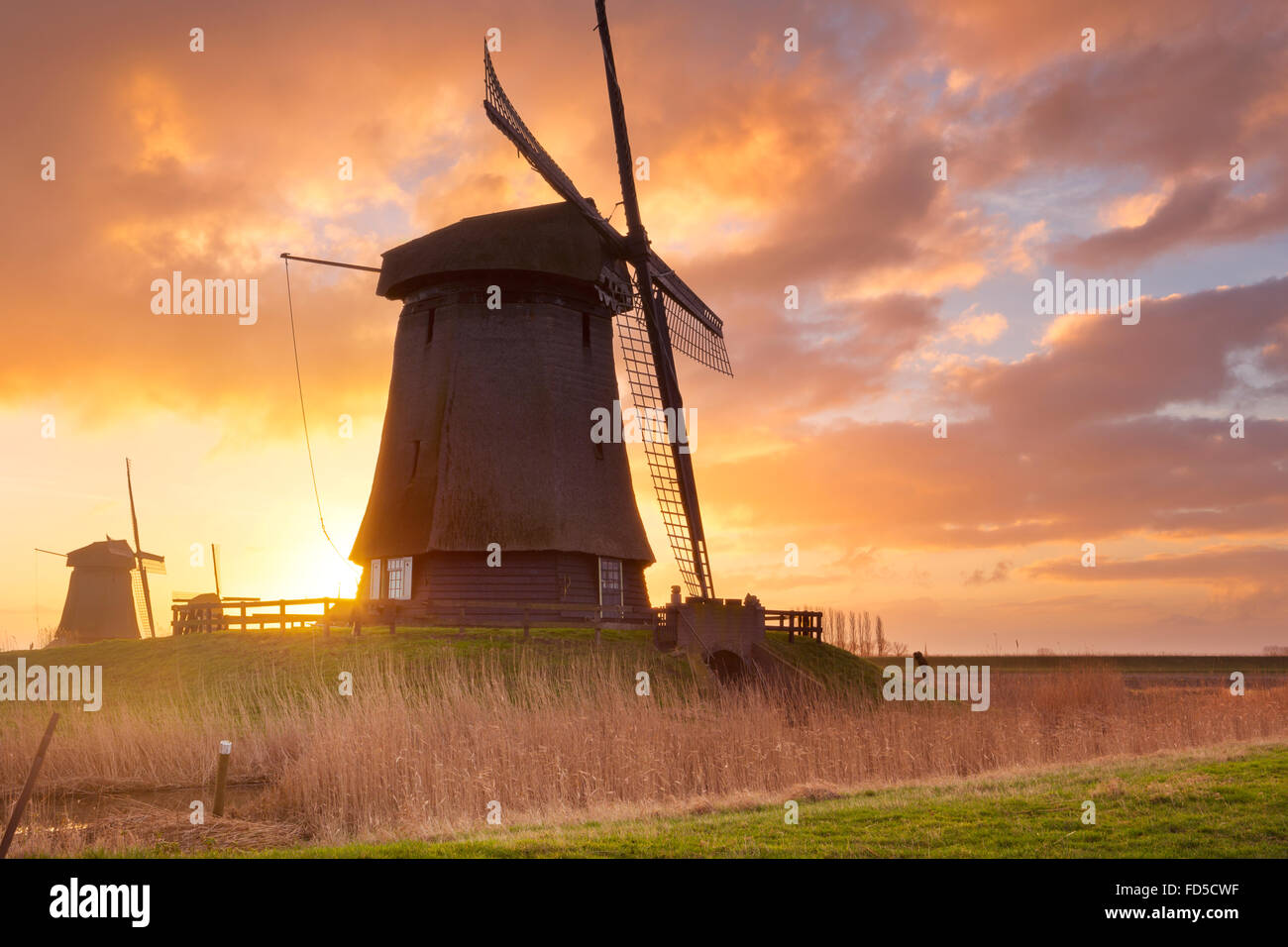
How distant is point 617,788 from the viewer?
46.4 feet

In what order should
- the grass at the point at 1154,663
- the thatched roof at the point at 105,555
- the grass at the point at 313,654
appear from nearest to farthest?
the grass at the point at 313,654 → the grass at the point at 1154,663 → the thatched roof at the point at 105,555

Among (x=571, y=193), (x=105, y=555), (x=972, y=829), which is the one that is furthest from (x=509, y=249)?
(x=105, y=555)

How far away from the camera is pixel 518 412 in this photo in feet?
85.1

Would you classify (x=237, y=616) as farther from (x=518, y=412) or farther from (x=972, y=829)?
(x=972, y=829)

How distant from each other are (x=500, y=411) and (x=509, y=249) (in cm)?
390

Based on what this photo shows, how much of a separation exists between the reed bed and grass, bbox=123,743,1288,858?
1.31 meters

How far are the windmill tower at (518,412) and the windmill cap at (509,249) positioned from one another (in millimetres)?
48

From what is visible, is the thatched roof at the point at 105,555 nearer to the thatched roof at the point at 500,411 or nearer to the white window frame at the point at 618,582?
the thatched roof at the point at 500,411

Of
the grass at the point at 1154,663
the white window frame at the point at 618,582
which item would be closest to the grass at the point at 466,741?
the white window frame at the point at 618,582

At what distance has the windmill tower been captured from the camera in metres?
25.5

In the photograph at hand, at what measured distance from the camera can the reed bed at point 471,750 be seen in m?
13.1

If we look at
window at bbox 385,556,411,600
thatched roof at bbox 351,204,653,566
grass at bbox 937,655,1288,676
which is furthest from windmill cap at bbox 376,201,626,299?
grass at bbox 937,655,1288,676
